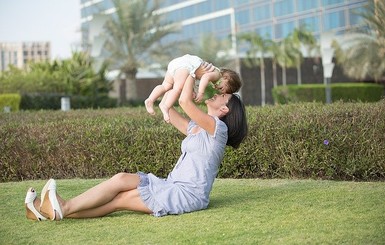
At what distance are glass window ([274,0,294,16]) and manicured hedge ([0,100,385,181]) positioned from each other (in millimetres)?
46836

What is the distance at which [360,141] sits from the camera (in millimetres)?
9047

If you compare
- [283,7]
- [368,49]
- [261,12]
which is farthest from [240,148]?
[261,12]

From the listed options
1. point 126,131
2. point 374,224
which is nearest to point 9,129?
point 126,131

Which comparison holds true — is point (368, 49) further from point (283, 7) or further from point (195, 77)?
point (195, 77)

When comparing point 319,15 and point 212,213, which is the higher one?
point 319,15

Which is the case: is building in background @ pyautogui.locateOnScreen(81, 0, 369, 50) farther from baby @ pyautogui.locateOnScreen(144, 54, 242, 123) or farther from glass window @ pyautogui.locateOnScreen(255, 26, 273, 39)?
baby @ pyautogui.locateOnScreen(144, 54, 242, 123)

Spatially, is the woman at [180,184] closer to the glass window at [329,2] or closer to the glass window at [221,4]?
the glass window at [329,2]

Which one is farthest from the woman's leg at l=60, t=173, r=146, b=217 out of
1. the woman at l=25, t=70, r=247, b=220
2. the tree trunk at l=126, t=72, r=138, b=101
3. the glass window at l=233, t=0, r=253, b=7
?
the glass window at l=233, t=0, r=253, b=7

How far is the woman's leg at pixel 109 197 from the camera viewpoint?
6086 mm

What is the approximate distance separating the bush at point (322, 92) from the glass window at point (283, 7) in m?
16.2

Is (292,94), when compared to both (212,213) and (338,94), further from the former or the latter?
(212,213)

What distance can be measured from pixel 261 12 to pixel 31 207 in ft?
175

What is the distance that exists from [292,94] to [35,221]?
32304 mm

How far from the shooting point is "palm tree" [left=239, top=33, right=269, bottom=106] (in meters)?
47.8
